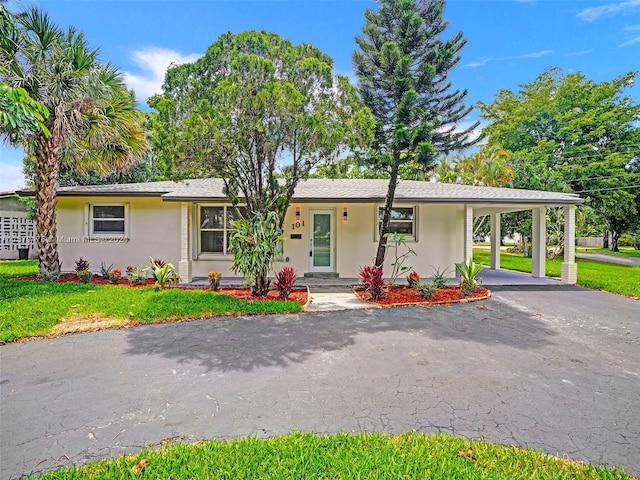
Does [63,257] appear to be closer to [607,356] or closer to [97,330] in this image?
[97,330]

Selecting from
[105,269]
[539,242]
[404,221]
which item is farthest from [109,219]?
[539,242]

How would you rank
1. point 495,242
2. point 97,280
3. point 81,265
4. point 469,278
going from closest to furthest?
point 469,278, point 97,280, point 81,265, point 495,242

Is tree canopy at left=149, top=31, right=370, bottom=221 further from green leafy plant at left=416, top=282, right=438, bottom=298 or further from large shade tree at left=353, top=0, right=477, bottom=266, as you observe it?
green leafy plant at left=416, top=282, right=438, bottom=298

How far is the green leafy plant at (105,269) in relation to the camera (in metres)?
10.2

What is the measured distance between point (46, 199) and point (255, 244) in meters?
6.57

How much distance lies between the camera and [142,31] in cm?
1019

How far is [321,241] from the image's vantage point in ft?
37.0

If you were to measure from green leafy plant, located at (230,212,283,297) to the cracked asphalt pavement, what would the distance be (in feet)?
5.28

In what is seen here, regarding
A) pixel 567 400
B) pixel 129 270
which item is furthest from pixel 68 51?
pixel 567 400

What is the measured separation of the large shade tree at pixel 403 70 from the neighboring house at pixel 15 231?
1695 cm

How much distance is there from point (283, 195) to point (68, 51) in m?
6.66

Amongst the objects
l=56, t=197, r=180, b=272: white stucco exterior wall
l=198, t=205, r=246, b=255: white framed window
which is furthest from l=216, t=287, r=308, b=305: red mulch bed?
l=56, t=197, r=180, b=272: white stucco exterior wall

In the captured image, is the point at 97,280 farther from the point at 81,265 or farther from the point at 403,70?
the point at 403,70

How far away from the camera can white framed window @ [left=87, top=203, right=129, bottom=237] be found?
11.1m
